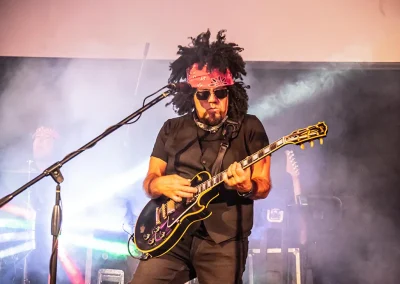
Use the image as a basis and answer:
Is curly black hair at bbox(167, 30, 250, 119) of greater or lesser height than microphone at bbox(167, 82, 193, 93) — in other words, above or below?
above

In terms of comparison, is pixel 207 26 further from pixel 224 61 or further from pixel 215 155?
pixel 215 155

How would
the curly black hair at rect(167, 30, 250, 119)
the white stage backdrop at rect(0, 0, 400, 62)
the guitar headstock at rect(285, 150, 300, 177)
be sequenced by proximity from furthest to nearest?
the guitar headstock at rect(285, 150, 300, 177) < the white stage backdrop at rect(0, 0, 400, 62) < the curly black hair at rect(167, 30, 250, 119)

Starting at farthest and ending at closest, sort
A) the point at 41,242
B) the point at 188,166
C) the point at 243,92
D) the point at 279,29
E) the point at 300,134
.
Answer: the point at 41,242, the point at 279,29, the point at 243,92, the point at 188,166, the point at 300,134

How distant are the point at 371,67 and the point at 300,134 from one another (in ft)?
8.09

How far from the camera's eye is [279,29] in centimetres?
474

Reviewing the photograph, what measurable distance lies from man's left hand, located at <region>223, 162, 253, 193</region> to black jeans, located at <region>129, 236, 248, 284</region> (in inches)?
15.1

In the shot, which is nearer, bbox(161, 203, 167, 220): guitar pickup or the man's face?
bbox(161, 203, 167, 220): guitar pickup

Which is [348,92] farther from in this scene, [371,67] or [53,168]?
[53,168]

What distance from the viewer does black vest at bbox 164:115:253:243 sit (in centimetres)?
289

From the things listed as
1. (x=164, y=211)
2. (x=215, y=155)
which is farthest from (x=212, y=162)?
(x=164, y=211)

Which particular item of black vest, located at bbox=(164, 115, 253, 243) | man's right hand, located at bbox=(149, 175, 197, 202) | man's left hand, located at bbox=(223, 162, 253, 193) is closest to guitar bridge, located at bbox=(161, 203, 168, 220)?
man's right hand, located at bbox=(149, 175, 197, 202)

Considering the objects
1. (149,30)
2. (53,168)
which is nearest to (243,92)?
(53,168)

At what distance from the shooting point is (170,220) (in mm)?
2957

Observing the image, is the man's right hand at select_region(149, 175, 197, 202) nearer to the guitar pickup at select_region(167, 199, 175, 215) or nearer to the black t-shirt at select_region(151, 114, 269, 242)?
the guitar pickup at select_region(167, 199, 175, 215)
